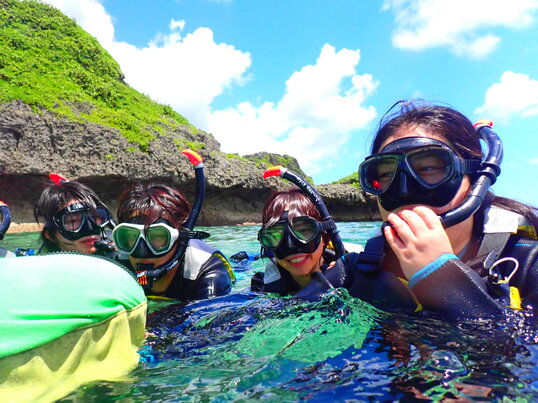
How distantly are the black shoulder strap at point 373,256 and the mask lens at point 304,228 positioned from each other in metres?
0.75

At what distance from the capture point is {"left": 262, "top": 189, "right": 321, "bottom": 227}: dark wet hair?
261 centimetres

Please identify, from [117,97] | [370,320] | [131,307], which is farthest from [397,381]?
[117,97]

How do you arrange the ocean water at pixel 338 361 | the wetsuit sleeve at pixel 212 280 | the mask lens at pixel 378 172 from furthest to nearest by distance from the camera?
the wetsuit sleeve at pixel 212 280 → the mask lens at pixel 378 172 → the ocean water at pixel 338 361

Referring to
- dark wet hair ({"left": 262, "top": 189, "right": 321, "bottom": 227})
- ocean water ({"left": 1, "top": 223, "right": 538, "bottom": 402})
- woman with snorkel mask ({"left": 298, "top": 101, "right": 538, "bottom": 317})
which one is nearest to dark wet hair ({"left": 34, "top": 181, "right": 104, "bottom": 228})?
dark wet hair ({"left": 262, "top": 189, "right": 321, "bottom": 227})

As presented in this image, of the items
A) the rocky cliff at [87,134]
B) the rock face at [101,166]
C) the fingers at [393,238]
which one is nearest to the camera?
the fingers at [393,238]

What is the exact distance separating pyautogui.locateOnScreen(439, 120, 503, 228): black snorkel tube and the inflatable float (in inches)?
47.2

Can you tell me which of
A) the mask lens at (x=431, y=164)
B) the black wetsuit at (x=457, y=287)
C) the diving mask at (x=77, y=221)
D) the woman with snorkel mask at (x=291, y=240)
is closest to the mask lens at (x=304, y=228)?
the woman with snorkel mask at (x=291, y=240)

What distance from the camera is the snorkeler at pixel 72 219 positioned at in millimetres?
3141

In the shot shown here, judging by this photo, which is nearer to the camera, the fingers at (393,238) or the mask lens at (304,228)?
the fingers at (393,238)

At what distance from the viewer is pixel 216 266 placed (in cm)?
279

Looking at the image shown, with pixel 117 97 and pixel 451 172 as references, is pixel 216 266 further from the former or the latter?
pixel 117 97

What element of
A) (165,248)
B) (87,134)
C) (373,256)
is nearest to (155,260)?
(165,248)

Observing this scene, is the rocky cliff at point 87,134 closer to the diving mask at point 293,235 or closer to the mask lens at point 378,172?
the diving mask at point 293,235

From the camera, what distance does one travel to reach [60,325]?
87 cm
